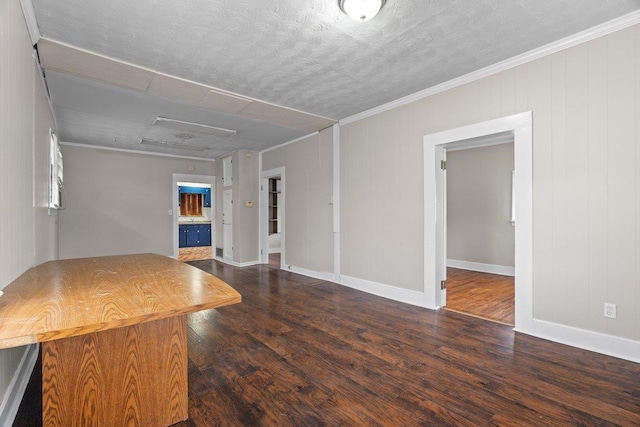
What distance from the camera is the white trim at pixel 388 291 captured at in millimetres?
3523

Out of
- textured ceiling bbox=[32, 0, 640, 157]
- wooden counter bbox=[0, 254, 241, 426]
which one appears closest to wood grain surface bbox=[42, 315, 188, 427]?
wooden counter bbox=[0, 254, 241, 426]

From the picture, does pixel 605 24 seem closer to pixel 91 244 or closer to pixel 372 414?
pixel 372 414

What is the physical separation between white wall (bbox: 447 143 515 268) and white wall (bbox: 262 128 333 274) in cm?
290

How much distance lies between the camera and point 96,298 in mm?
1389

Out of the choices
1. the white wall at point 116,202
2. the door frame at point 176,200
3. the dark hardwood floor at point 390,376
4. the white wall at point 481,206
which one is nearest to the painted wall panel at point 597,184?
the dark hardwood floor at point 390,376

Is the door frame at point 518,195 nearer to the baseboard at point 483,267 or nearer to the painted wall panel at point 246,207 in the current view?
the baseboard at point 483,267

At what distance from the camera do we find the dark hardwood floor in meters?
A: 1.64

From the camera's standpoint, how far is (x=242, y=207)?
20.6ft

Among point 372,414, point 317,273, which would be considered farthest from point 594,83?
point 317,273

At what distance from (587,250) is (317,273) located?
139 inches

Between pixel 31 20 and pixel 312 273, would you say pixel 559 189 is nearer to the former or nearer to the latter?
pixel 312 273

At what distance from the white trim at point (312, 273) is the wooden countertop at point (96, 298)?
9.82 feet

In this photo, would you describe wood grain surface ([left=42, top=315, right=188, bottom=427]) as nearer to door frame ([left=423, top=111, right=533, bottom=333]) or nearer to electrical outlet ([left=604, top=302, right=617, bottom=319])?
door frame ([left=423, top=111, right=533, bottom=333])

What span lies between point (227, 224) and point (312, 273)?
8.48 feet
